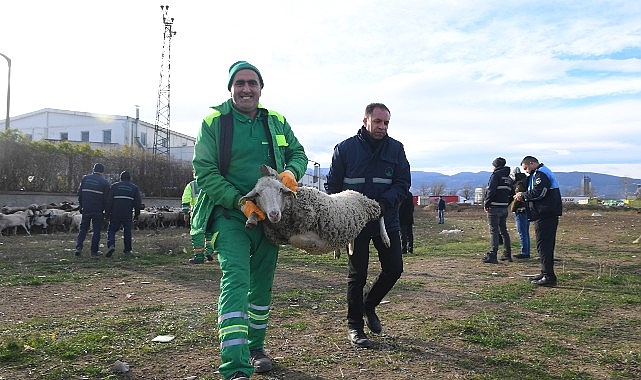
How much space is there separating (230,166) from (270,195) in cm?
53

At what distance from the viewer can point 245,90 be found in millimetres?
4020

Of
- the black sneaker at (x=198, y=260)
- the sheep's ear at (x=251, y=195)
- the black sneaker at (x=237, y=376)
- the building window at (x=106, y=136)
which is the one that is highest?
the building window at (x=106, y=136)

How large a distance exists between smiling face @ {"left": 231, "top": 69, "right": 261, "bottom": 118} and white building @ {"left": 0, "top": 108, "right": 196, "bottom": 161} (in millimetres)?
49125

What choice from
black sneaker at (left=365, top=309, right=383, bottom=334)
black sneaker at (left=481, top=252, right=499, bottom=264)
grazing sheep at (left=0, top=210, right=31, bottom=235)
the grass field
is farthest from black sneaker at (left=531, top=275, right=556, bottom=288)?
grazing sheep at (left=0, top=210, right=31, bottom=235)

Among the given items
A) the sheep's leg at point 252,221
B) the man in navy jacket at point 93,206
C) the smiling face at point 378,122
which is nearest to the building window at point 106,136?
the man in navy jacket at point 93,206

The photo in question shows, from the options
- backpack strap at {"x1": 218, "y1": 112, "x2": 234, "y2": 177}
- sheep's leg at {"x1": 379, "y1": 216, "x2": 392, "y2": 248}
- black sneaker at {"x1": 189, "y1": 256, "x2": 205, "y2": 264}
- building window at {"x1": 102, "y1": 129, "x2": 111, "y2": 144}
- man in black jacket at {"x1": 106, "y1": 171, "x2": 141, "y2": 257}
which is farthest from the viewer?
building window at {"x1": 102, "y1": 129, "x2": 111, "y2": 144}

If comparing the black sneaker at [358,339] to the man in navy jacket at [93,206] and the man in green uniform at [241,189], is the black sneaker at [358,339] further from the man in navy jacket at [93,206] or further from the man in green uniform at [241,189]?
the man in navy jacket at [93,206]

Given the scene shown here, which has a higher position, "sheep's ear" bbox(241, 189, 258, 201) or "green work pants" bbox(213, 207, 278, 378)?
"sheep's ear" bbox(241, 189, 258, 201)

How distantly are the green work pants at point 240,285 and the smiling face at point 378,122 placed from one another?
1.59 metres

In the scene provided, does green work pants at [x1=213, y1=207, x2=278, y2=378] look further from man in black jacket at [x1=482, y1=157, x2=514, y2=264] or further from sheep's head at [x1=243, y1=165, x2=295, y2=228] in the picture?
man in black jacket at [x1=482, y1=157, x2=514, y2=264]

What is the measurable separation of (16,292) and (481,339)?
20.9ft

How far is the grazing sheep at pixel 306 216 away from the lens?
368 cm

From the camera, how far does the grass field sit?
4.11 metres

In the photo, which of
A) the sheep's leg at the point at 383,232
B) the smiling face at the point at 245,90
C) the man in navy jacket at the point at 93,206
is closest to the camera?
the smiling face at the point at 245,90
